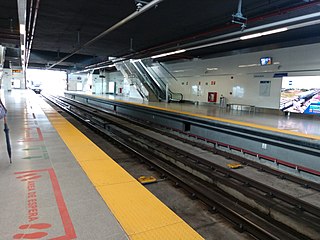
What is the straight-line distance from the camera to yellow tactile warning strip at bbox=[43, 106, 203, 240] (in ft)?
6.79

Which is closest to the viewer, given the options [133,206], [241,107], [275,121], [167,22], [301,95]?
[133,206]

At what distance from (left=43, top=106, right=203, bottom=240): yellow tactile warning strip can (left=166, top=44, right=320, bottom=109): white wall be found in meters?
11.2

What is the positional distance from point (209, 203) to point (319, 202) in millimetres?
2213

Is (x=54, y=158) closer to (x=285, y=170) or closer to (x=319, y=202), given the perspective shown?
(x=319, y=202)

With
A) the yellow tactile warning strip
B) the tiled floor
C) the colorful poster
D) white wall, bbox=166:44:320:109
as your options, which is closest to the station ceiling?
white wall, bbox=166:44:320:109

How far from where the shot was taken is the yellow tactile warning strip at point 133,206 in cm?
207

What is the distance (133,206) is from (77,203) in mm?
584

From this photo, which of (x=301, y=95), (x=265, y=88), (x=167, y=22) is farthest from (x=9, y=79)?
(x=301, y=95)

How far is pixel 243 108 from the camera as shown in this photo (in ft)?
49.2

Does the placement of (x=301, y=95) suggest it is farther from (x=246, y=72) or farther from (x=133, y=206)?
(x=133, y=206)

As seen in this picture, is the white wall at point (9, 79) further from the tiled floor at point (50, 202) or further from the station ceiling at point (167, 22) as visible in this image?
the tiled floor at point (50, 202)

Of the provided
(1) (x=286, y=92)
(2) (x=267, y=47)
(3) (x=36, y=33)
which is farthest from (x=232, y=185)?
(3) (x=36, y=33)

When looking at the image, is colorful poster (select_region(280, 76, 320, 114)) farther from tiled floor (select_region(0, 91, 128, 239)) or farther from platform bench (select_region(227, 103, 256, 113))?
tiled floor (select_region(0, 91, 128, 239))

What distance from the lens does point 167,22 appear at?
10.6 m
